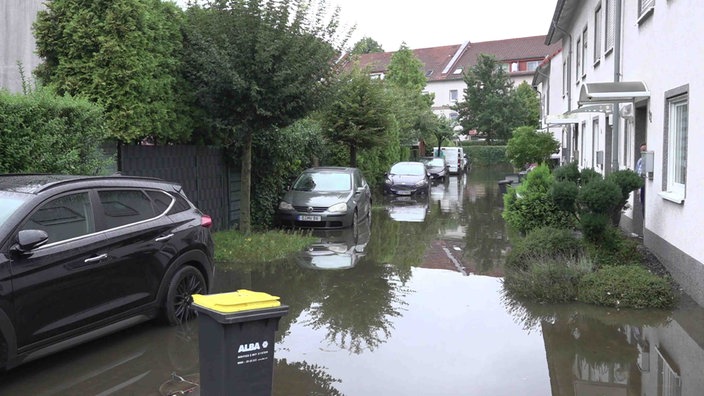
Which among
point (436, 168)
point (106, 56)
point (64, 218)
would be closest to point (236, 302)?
Answer: point (64, 218)

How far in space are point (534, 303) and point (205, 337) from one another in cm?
505

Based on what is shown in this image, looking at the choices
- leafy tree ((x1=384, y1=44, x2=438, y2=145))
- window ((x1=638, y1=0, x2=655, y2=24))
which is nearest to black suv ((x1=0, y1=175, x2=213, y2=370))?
window ((x1=638, y1=0, x2=655, y2=24))

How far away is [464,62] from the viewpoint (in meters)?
76.2

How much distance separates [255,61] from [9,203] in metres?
6.47

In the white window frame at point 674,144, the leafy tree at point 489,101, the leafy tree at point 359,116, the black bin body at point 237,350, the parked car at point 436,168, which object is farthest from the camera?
the leafy tree at point 489,101

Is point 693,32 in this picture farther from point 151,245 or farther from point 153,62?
point 153,62

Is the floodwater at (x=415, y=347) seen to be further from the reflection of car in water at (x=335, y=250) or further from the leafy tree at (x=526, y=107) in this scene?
the leafy tree at (x=526, y=107)

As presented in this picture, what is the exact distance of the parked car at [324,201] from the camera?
1481 cm

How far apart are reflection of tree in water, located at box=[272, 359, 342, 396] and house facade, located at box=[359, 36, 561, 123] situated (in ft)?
220

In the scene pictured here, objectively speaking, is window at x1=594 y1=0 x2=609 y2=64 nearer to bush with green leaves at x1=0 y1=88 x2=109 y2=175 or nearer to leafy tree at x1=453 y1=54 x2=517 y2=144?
bush with green leaves at x1=0 y1=88 x2=109 y2=175

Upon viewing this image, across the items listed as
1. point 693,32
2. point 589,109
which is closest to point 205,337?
point 693,32

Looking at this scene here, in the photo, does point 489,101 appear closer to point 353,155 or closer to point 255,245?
point 353,155

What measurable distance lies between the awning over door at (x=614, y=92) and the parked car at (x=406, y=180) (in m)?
14.0

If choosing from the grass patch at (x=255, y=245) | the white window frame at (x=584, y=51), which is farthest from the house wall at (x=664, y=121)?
the white window frame at (x=584, y=51)
